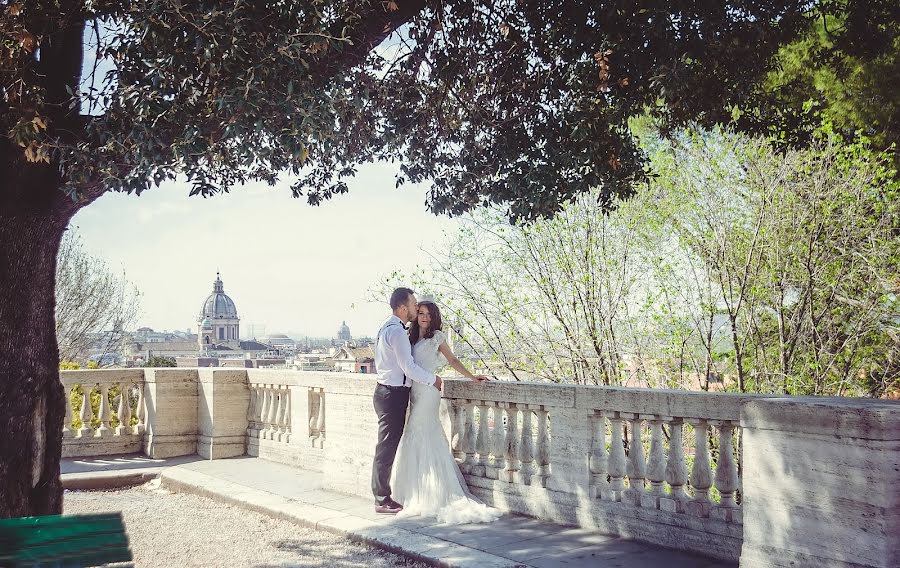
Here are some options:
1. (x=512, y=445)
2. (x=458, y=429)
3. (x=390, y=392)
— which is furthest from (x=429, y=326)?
(x=512, y=445)

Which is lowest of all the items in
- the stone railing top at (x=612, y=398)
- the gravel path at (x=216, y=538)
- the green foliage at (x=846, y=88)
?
the gravel path at (x=216, y=538)

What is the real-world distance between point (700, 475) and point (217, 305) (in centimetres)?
20017

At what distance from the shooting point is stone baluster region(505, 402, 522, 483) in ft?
21.8

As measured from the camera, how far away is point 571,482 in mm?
6203

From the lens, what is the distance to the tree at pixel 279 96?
494cm

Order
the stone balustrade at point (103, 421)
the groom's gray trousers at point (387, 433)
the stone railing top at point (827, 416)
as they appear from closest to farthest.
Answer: the stone railing top at point (827, 416)
the groom's gray trousers at point (387, 433)
the stone balustrade at point (103, 421)

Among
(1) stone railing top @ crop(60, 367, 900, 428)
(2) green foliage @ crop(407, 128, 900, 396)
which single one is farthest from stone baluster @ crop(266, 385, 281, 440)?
(2) green foliage @ crop(407, 128, 900, 396)

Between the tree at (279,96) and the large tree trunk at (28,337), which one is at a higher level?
the tree at (279,96)

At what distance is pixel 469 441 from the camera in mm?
7094

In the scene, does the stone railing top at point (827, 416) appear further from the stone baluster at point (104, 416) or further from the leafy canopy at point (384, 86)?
the stone baluster at point (104, 416)

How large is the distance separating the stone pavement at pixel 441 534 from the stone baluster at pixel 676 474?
0.30 metres

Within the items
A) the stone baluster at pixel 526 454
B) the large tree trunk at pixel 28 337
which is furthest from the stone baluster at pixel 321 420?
the large tree trunk at pixel 28 337

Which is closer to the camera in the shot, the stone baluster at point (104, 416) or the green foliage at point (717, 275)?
the stone baluster at point (104, 416)

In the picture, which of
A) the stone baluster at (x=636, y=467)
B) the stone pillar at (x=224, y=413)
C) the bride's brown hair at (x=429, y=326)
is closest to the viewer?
the stone baluster at (x=636, y=467)
